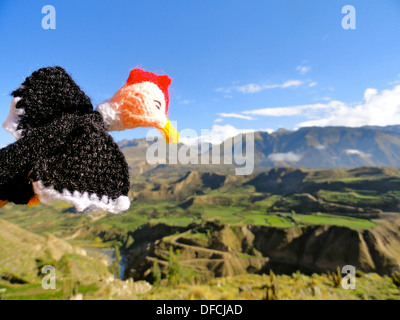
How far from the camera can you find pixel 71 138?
1.56 metres

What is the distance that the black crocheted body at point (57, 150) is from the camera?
147cm

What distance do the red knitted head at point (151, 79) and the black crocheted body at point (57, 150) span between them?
0.44 metres

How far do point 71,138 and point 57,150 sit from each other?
0.44ft

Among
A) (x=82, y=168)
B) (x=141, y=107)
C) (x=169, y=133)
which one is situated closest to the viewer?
(x=82, y=168)

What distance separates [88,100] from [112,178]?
31.2 inches

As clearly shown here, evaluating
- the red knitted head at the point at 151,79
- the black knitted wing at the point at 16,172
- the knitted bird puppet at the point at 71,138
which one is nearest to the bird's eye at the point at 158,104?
the knitted bird puppet at the point at 71,138

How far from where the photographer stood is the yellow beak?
1785 mm

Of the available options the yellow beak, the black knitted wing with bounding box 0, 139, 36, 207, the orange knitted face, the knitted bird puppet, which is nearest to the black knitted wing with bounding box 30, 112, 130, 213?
the knitted bird puppet

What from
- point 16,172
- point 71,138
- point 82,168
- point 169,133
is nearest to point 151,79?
point 169,133

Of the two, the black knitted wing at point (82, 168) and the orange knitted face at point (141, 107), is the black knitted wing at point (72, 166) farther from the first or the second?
the orange knitted face at point (141, 107)

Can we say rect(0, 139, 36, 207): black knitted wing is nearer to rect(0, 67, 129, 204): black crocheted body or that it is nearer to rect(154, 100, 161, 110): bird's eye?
rect(0, 67, 129, 204): black crocheted body

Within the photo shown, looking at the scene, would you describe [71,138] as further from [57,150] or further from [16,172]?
[16,172]
